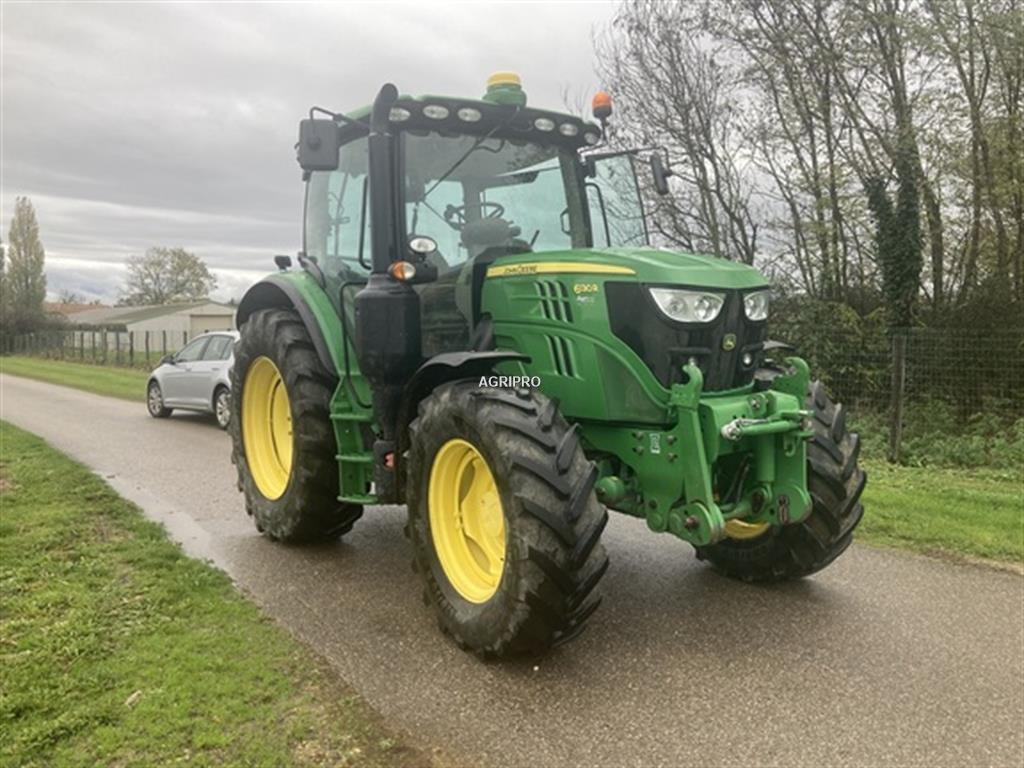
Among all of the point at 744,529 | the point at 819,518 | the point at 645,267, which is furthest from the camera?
the point at 744,529

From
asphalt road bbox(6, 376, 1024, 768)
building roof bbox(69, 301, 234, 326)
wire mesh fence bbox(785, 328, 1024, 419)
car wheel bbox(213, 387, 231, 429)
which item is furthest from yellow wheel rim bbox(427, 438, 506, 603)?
building roof bbox(69, 301, 234, 326)

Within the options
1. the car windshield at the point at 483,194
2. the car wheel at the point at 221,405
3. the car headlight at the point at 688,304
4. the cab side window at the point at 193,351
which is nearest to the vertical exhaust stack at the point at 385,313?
the car windshield at the point at 483,194

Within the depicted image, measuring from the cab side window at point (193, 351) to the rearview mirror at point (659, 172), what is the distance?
33.0ft

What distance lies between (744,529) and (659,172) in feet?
7.24

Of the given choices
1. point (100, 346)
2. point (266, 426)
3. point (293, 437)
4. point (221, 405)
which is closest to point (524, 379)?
point (293, 437)

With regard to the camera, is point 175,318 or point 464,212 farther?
point 175,318

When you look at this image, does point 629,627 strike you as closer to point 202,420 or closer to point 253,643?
point 253,643

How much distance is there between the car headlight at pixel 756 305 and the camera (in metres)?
4.05

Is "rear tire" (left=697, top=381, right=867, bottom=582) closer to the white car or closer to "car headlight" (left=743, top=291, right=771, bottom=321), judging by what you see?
"car headlight" (left=743, top=291, right=771, bottom=321)

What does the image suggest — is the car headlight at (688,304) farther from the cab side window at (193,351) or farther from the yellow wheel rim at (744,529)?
the cab side window at (193,351)

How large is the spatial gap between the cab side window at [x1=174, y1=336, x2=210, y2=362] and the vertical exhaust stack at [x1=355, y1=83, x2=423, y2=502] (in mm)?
9619

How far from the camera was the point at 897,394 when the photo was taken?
9602 mm

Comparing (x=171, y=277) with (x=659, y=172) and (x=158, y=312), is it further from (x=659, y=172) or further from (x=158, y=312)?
(x=659, y=172)

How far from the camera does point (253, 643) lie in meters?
3.83
